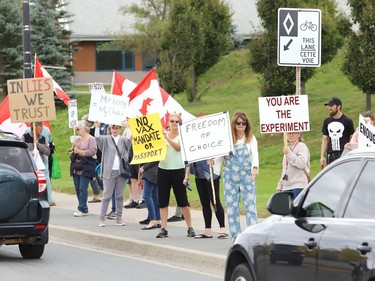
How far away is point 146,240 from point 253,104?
3072 cm

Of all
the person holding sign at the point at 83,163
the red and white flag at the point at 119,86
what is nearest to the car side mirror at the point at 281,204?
the person holding sign at the point at 83,163

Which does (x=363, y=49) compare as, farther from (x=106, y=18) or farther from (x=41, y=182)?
(x=106, y=18)

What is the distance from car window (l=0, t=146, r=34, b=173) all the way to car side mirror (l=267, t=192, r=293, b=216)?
6791mm

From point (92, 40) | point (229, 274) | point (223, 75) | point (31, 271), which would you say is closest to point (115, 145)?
point (31, 271)

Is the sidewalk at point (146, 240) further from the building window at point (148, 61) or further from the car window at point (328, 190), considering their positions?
the building window at point (148, 61)

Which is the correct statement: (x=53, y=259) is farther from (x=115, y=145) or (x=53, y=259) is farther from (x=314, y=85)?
(x=314, y=85)

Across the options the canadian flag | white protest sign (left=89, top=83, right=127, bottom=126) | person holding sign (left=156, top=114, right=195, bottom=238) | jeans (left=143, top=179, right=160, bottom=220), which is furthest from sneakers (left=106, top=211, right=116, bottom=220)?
person holding sign (left=156, top=114, right=195, bottom=238)

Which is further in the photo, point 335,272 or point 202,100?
point 202,100

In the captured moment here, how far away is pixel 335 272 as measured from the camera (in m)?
7.47

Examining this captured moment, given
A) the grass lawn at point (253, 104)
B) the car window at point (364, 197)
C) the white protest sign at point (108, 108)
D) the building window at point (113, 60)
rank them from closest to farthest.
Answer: the car window at point (364, 197), the white protest sign at point (108, 108), the grass lawn at point (253, 104), the building window at point (113, 60)

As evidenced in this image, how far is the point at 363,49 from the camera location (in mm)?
33062

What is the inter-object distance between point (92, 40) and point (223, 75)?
1207 centimetres

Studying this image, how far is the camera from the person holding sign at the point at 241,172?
49.3ft

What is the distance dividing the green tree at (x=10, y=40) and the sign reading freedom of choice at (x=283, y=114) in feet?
142
